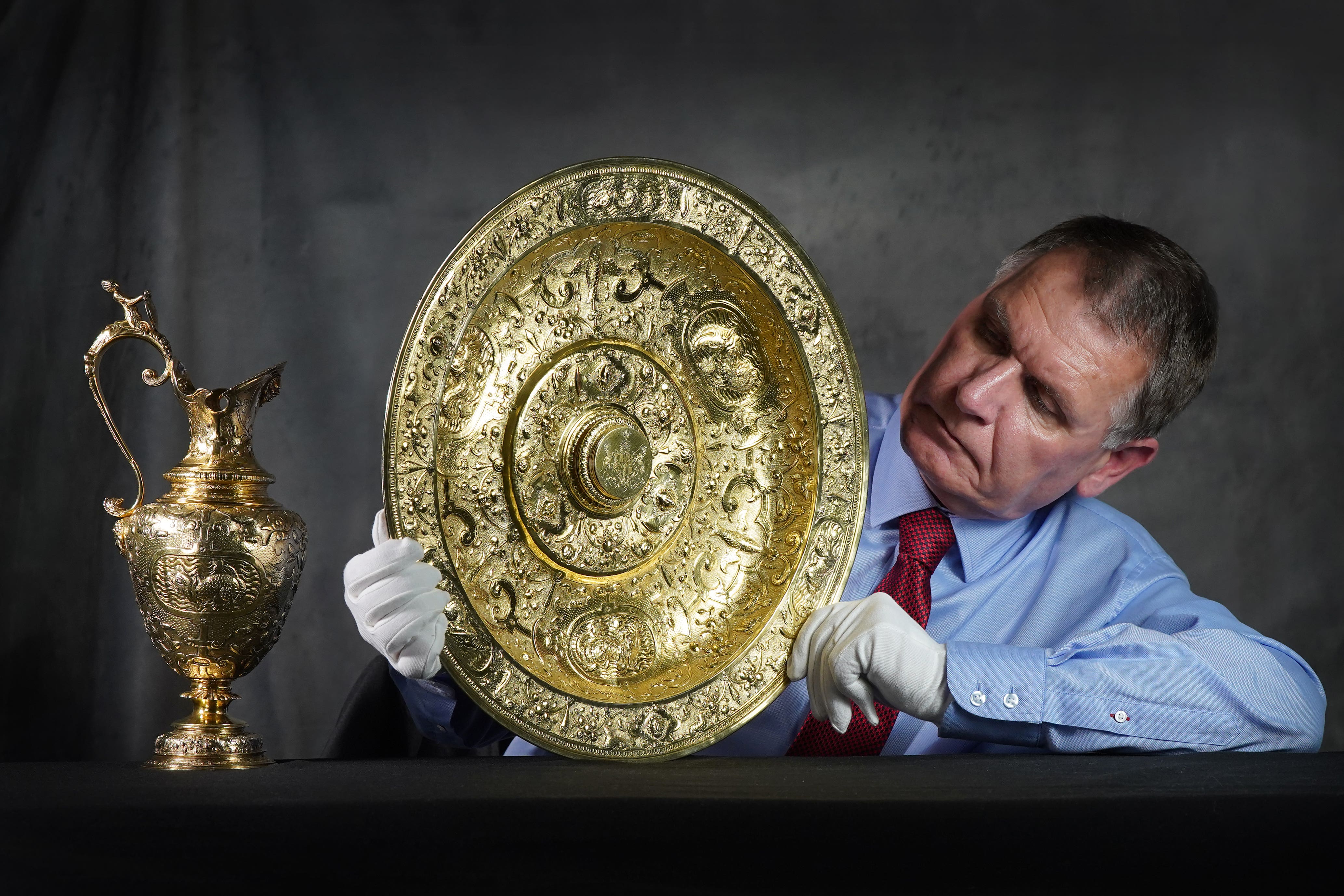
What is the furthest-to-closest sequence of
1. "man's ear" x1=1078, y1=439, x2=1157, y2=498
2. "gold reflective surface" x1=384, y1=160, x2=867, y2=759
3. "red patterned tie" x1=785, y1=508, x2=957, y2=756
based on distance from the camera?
"man's ear" x1=1078, y1=439, x2=1157, y2=498 < "red patterned tie" x1=785, y1=508, x2=957, y2=756 < "gold reflective surface" x1=384, y1=160, x2=867, y2=759

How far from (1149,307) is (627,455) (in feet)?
3.33

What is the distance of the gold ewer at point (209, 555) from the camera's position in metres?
1.17

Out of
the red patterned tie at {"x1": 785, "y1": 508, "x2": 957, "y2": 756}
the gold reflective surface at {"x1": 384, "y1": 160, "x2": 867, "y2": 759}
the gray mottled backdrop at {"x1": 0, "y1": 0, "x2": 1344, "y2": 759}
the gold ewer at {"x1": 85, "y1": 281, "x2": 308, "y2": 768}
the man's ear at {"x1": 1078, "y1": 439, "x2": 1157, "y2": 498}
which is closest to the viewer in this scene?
the gold ewer at {"x1": 85, "y1": 281, "x2": 308, "y2": 768}

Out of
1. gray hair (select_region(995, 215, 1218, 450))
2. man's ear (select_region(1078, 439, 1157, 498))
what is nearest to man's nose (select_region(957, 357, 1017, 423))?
gray hair (select_region(995, 215, 1218, 450))

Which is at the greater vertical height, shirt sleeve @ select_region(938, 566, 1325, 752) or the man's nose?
the man's nose

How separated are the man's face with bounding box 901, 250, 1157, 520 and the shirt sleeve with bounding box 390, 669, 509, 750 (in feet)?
2.86

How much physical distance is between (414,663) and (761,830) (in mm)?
417

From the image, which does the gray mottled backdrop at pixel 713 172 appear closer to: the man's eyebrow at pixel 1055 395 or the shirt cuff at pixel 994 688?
the man's eyebrow at pixel 1055 395

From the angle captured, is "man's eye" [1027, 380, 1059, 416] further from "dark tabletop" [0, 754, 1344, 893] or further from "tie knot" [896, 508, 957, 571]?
"dark tabletop" [0, 754, 1344, 893]

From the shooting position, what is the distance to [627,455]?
1422 millimetres

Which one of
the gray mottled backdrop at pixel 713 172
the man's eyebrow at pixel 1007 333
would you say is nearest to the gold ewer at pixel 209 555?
the man's eyebrow at pixel 1007 333

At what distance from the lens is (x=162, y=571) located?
45.9 inches

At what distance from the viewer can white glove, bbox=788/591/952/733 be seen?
1479 millimetres

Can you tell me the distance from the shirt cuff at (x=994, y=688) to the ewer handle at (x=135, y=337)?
3.42 ft
